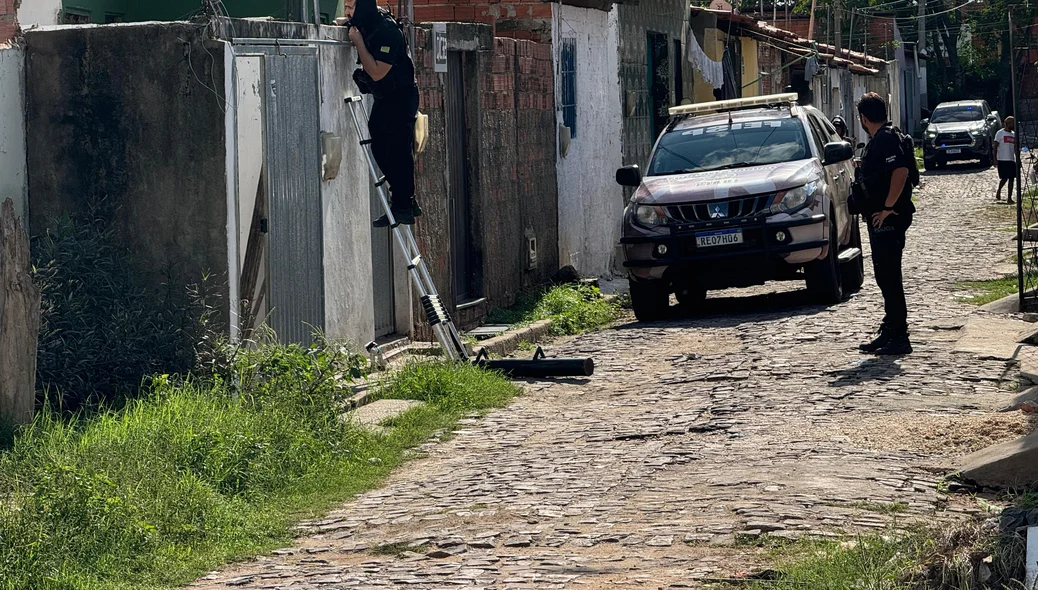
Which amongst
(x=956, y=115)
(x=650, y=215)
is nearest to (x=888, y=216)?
(x=650, y=215)

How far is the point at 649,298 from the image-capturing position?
13539mm

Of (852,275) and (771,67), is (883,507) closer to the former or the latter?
(852,275)

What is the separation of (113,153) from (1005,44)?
57898 millimetres

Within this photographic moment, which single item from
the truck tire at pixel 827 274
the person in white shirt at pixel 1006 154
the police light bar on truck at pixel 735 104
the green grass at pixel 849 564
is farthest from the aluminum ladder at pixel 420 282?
the person in white shirt at pixel 1006 154

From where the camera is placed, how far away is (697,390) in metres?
9.60

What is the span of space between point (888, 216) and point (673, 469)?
3923 mm

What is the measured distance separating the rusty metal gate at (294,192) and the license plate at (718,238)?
13.6 feet

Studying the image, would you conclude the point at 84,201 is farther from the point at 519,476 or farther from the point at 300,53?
the point at 519,476

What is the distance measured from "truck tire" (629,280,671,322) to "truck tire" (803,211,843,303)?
53.1 inches

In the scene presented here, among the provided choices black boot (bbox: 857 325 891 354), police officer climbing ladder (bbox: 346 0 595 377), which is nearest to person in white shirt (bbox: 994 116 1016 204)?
black boot (bbox: 857 325 891 354)

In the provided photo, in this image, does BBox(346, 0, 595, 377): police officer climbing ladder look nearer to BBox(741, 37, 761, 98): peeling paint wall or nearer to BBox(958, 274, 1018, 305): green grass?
BBox(958, 274, 1018, 305): green grass

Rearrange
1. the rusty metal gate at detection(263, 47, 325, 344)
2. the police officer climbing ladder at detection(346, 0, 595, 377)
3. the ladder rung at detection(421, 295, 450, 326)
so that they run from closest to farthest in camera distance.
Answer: the rusty metal gate at detection(263, 47, 325, 344) < the ladder rung at detection(421, 295, 450, 326) < the police officer climbing ladder at detection(346, 0, 595, 377)

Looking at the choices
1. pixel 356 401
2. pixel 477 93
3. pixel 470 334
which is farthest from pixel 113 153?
pixel 477 93

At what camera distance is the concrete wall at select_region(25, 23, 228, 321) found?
28.7 feet
